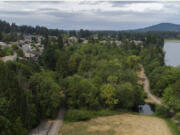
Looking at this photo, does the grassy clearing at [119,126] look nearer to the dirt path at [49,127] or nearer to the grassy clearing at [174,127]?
the grassy clearing at [174,127]

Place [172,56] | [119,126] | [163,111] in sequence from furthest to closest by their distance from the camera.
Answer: [172,56], [163,111], [119,126]

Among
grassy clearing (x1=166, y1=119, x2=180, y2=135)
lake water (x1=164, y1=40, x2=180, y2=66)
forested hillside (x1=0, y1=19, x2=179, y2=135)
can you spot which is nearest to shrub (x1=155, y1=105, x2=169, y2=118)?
forested hillside (x1=0, y1=19, x2=179, y2=135)

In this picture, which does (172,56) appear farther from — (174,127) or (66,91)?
(66,91)

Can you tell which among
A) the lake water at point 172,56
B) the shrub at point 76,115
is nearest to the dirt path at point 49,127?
the shrub at point 76,115

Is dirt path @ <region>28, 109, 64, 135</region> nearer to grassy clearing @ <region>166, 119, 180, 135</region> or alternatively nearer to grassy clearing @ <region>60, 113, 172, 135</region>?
grassy clearing @ <region>60, 113, 172, 135</region>

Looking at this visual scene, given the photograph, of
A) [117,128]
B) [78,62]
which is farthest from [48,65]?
[117,128]

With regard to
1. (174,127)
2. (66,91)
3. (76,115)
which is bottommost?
(174,127)

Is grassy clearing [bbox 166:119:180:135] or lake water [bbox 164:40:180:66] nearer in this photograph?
grassy clearing [bbox 166:119:180:135]

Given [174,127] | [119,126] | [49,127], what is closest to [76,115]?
[49,127]
